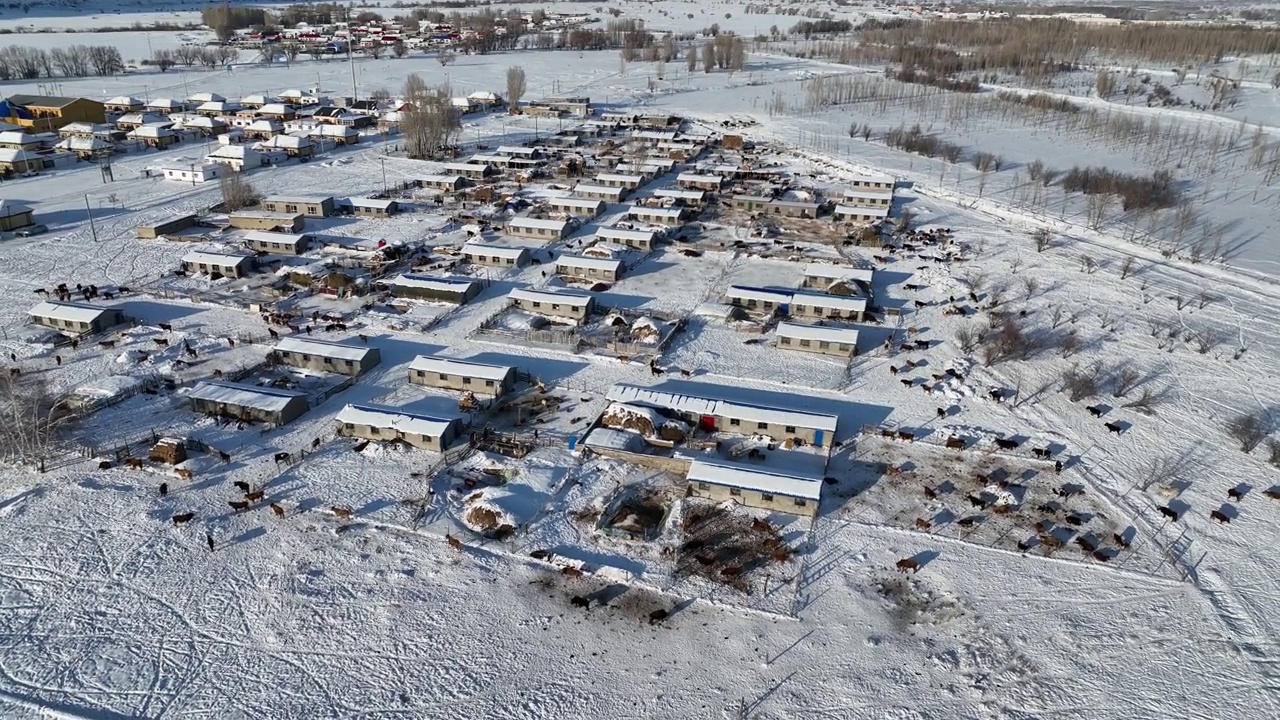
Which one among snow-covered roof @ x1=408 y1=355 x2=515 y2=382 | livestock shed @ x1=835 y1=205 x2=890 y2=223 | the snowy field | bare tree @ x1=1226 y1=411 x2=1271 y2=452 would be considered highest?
livestock shed @ x1=835 y1=205 x2=890 y2=223

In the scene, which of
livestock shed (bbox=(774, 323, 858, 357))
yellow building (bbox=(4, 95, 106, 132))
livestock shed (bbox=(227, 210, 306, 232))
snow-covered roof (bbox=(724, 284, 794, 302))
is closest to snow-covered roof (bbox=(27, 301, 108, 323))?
livestock shed (bbox=(227, 210, 306, 232))

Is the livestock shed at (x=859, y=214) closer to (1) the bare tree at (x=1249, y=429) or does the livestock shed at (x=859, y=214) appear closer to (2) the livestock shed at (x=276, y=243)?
(1) the bare tree at (x=1249, y=429)

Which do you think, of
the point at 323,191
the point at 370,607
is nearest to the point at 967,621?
the point at 370,607

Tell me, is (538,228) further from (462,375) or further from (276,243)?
(462,375)

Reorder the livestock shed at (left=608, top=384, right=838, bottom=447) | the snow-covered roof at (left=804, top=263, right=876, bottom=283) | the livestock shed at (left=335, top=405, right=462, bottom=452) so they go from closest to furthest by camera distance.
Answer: the livestock shed at (left=335, top=405, right=462, bottom=452) < the livestock shed at (left=608, top=384, right=838, bottom=447) < the snow-covered roof at (left=804, top=263, right=876, bottom=283)

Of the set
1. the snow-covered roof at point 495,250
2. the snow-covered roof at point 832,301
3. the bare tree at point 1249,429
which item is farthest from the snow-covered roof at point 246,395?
the bare tree at point 1249,429

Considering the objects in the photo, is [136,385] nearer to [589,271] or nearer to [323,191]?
[589,271]

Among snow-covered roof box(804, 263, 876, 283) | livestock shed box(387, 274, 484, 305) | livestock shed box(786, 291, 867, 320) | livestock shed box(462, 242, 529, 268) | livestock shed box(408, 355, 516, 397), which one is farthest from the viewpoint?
livestock shed box(462, 242, 529, 268)

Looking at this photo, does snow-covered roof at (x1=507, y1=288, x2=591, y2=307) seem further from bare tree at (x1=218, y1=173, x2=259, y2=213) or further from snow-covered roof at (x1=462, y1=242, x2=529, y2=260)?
bare tree at (x1=218, y1=173, x2=259, y2=213)
